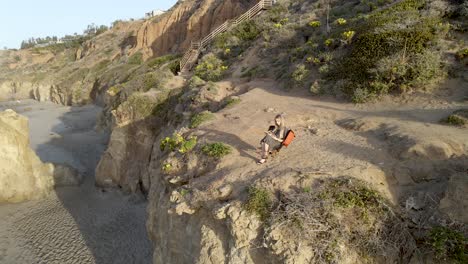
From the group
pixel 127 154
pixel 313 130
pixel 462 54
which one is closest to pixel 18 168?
pixel 127 154

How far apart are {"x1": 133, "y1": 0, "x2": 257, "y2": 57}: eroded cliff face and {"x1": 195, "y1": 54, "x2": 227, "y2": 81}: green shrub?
15.0 meters

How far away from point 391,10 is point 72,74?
5299cm

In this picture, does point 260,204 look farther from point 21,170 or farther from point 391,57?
point 21,170

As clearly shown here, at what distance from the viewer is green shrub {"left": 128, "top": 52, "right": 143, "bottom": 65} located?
4567 cm

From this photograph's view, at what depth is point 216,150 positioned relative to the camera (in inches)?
439

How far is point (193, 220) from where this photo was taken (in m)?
9.32

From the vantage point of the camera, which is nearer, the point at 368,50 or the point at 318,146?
the point at 318,146

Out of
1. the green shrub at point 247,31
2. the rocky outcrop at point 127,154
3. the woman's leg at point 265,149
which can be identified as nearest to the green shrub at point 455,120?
the woman's leg at point 265,149

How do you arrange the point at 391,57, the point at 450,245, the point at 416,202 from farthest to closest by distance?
the point at 391,57 → the point at 416,202 → the point at 450,245

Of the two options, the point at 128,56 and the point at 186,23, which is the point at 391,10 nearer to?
A: the point at 186,23

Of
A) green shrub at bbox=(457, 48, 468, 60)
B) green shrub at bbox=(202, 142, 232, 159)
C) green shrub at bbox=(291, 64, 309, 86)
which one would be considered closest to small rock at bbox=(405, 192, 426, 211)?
green shrub at bbox=(202, 142, 232, 159)

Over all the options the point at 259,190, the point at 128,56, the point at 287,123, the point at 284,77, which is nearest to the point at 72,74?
the point at 128,56

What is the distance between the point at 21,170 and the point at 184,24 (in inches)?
1300

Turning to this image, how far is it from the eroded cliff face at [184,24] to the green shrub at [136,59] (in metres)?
1.06
